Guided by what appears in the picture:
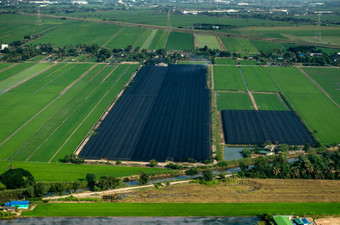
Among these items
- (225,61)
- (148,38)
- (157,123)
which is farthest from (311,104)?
(148,38)

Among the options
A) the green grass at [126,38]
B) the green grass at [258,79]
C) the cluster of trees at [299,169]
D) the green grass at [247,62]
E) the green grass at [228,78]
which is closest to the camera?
the cluster of trees at [299,169]

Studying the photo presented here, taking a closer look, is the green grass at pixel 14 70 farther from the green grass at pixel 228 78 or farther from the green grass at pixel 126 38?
the green grass at pixel 228 78

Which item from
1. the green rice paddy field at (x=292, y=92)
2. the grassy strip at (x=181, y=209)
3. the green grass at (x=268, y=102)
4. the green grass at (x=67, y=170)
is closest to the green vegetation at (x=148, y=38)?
the green rice paddy field at (x=292, y=92)

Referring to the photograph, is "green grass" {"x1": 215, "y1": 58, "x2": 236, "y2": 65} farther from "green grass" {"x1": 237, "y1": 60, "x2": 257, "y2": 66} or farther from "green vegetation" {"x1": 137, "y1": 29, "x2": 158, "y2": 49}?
"green vegetation" {"x1": 137, "y1": 29, "x2": 158, "y2": 49}

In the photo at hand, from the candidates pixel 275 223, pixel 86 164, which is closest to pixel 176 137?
pixel 86 164

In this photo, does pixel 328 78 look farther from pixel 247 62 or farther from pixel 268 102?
pixel 268 102

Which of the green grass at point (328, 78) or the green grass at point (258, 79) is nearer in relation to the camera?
the green grass at point (328, 78)
